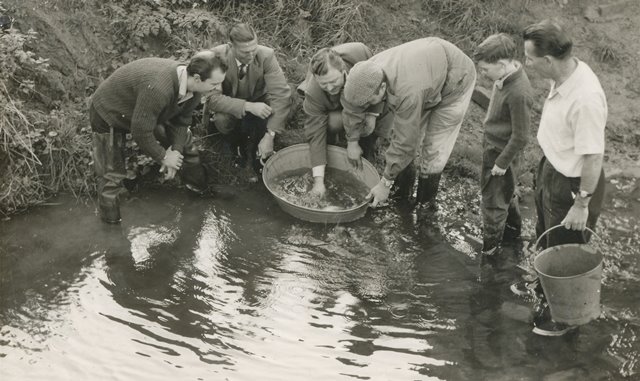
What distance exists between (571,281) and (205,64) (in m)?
3.00

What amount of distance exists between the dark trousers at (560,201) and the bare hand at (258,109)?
2.56 meters

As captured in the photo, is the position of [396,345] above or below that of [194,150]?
below

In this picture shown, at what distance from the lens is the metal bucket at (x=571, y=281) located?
3928 mm

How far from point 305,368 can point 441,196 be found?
2.80m

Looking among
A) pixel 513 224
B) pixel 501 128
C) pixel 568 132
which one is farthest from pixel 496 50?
pixel 513 224

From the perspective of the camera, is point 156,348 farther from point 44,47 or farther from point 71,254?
point 44,47

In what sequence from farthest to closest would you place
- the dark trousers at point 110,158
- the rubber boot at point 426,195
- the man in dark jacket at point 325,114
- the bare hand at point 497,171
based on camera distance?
1. the rubber boot at point 426,195
2. the man in dark jacket at point 325,114
3. the dark trousers at point 110,158
4. the bare hand at point 497,171

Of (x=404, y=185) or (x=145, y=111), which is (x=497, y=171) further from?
(x=145, y=111)

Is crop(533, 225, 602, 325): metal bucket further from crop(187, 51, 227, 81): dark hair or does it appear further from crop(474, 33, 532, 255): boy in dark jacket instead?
Result: crop(187, 51, 227, 81): dark hair

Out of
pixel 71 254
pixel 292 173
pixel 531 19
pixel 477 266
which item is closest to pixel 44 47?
pixel 71 254

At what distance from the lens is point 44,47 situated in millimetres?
6348

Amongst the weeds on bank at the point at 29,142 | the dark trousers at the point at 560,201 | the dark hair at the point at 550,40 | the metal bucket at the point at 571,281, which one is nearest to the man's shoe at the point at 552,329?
the metal bucket at the point at 571,281

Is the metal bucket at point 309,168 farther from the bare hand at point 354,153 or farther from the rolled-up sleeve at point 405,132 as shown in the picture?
the rolled-up sleeve at point 405,132

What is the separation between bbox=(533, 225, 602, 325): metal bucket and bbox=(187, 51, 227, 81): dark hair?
2703 millimetres
